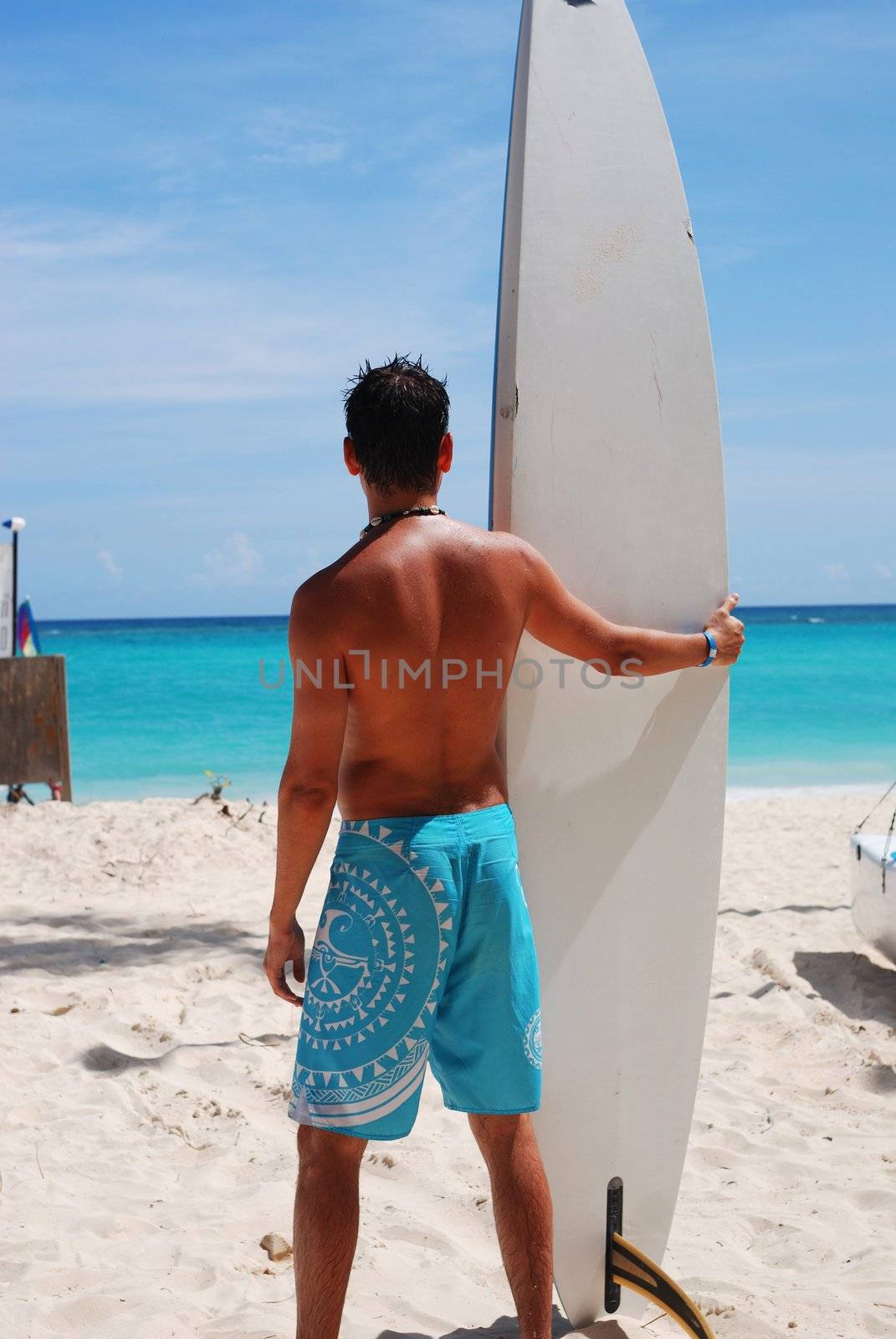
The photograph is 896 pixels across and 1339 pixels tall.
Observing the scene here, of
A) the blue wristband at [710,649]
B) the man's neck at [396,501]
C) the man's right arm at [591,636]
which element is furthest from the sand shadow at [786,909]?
the man's neck at [396,501]

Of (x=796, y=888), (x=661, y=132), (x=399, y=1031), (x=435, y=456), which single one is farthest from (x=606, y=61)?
(x=796, y=888)

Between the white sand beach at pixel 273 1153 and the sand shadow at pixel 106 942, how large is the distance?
0.01 meters

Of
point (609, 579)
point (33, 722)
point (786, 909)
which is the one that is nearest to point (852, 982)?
point (786, 909)

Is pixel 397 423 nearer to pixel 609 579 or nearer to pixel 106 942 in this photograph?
pixel 609 579

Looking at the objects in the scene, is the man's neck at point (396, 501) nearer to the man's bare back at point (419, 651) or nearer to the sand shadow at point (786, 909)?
the man's bare back at point (419, 651)

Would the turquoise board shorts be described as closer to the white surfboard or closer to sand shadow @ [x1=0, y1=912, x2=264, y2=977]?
the white surfboard

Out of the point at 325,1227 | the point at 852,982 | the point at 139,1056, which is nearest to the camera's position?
the point at 325,1227

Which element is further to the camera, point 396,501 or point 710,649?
point 710,649

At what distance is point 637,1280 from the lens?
7.32ft

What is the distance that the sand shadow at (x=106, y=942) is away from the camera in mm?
4191

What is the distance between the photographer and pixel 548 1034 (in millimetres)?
2287

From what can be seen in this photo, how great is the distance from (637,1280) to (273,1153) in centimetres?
107

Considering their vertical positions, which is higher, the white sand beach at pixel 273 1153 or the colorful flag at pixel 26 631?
the colorful flag at pixel 26 631

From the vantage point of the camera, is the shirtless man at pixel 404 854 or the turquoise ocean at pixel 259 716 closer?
the shirtless man at pixel 404 854
